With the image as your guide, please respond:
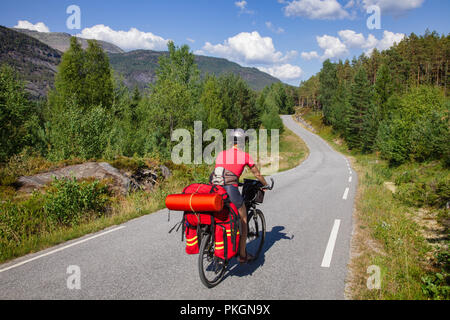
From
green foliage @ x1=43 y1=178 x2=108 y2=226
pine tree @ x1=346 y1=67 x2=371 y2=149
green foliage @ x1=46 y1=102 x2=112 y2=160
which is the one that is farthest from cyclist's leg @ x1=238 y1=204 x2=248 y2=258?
pine tree @ x1=346 y1=67 x2=371 y2=149

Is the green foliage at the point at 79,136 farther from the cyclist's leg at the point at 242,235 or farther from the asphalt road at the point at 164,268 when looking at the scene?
the cyclist's leg at the point at 242,235

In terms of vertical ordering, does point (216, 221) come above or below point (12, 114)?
below

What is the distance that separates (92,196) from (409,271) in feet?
24.0

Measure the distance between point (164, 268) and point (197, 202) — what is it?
1.67m

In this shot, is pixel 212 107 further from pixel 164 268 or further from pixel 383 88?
pixel 164 268

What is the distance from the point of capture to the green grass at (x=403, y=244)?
3.79m

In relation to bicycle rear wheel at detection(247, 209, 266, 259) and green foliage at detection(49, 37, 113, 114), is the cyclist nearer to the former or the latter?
bicycle rear wheel at detection(247, 209, 266, 259)

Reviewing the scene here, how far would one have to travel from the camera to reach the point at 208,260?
4105 mm

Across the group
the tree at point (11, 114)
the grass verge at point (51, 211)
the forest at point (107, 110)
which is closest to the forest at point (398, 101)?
the grass verge at point (51, 211)

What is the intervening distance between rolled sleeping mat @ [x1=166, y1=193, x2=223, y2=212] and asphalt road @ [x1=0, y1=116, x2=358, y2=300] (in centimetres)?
119

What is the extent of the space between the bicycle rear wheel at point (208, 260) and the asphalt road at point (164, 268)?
0.45 ft

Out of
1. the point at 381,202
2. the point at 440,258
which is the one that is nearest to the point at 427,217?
the point at 381,202

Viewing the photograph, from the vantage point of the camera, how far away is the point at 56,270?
4.34 metres

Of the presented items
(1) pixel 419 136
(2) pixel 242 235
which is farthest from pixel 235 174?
(1) pixel 419 136
